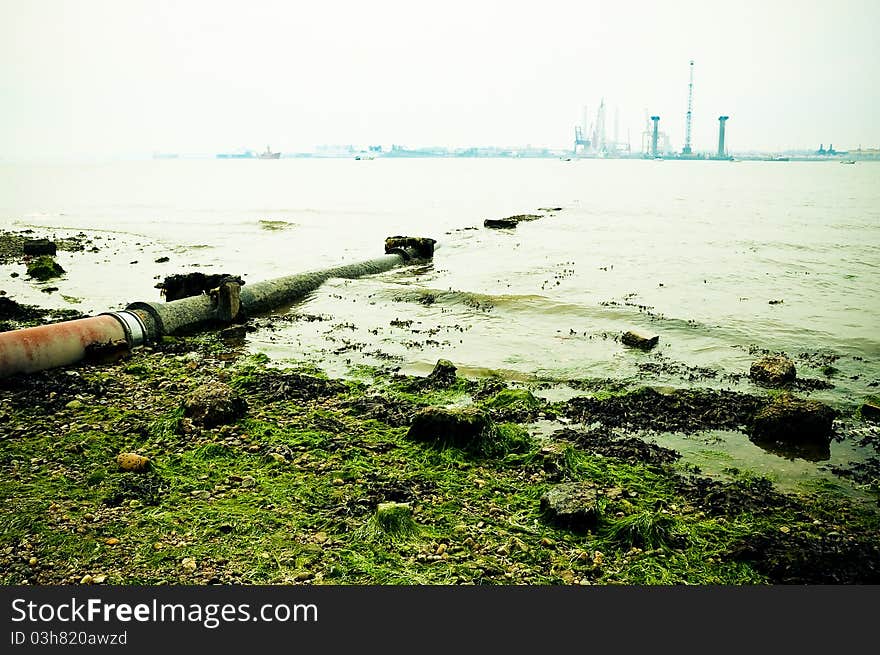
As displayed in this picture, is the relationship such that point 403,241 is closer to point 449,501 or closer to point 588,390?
point 588,390

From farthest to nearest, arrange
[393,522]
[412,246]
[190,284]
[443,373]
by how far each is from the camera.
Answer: [412,246], [190,284], [443,373], [393,522]

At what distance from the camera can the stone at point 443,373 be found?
388 inches

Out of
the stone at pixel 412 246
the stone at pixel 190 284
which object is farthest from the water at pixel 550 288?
the stone at pixel 190 284

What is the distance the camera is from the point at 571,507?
582cm

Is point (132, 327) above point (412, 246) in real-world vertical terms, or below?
below

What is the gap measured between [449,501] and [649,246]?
2414cm

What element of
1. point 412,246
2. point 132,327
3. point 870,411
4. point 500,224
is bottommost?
point 870,411

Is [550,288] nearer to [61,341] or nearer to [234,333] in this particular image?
[234,333]

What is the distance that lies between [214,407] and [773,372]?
8.05 metres

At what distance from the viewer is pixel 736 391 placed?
9734 mm

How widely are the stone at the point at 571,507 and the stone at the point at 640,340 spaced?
6374 millimetres

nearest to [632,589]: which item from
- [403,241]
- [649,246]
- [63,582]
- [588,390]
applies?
[63,582]

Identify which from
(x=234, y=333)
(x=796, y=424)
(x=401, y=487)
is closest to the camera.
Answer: (x=401, y=487)

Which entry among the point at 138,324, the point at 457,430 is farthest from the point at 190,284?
the point at 457,430
